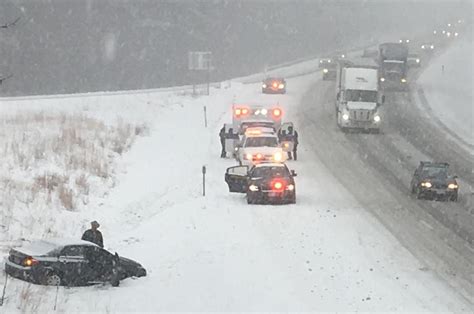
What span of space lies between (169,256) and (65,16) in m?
110

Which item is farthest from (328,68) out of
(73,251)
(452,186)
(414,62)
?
(73,251)

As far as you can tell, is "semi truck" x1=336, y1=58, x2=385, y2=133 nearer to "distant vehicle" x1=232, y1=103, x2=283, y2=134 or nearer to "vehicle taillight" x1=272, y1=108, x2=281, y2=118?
"vehicle taillight" x1=272, y1=108, x2=281, y2=118

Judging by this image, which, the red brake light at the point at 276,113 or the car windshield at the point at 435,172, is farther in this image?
the red brake light at the point at 276,113

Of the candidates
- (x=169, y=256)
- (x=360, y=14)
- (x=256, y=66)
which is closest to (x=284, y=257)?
(x=169, y=256)

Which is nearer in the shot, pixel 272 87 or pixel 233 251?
pixel 233 251

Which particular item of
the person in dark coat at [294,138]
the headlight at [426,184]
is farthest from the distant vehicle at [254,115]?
the headlight at [426,184]

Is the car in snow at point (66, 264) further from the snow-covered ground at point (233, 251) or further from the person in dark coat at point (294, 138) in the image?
the person in dark coat at point (294, 138)

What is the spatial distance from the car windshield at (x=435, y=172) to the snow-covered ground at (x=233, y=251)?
10.7ft

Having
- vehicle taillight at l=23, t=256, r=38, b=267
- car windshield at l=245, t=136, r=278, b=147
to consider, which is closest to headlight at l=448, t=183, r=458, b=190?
car windshield at l=245, t=136, r=278, b=147

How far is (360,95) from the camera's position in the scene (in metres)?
46.7

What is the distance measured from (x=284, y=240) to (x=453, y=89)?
51.9m

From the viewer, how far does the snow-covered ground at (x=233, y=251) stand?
1762 centimetres

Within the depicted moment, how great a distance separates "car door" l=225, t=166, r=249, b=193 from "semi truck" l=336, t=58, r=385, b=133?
720 inches

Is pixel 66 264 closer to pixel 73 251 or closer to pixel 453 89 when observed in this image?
pixel 73 251
